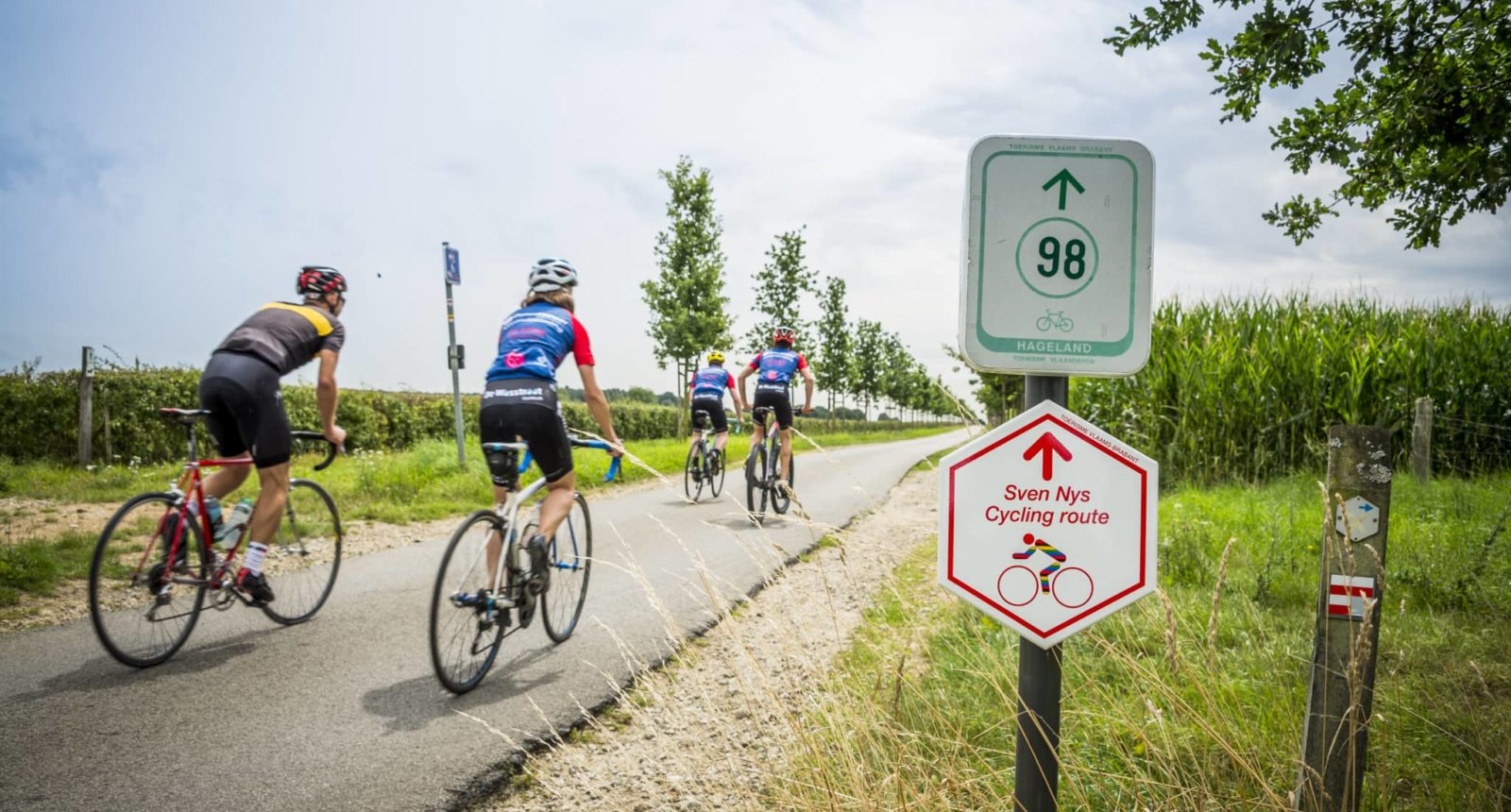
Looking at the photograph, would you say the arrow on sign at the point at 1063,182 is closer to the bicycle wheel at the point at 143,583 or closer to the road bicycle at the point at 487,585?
the road bicycle at the point at 487,585

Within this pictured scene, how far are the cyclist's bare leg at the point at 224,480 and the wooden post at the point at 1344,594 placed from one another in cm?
465

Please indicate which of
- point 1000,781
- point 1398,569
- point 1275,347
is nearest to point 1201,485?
point 1275,347

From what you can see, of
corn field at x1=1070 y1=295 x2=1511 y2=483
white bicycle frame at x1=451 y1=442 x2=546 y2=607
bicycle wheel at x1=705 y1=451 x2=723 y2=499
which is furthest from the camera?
bicycle wheel at x1=705 y1=451 x2=723 y2=499

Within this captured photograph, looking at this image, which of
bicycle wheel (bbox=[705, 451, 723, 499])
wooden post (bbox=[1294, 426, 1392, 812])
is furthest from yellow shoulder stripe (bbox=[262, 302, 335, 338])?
bicycle wheel (bbox=[705, 451, 723, 499])

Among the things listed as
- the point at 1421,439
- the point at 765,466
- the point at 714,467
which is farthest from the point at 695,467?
the point at 1421,439

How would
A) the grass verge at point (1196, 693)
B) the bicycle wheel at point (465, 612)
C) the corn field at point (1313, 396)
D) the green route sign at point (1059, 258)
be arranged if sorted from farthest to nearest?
the corn field at point (1313, 396), the bicycle wheel at point (465, 612), the grass verge at point (1196, 693), the green route sign at point (1059, 258)

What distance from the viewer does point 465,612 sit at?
147 inches

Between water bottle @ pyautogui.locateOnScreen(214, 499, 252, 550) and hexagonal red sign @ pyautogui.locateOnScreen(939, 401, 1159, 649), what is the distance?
4.09m

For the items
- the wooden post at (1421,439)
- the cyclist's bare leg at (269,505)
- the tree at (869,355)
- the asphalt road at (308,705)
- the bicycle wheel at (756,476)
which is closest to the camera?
the asphalt road at (308,705)

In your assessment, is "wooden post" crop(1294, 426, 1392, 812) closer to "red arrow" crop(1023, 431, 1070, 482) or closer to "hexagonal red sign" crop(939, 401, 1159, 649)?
"hexagonal red sign" crop(939, 401, 1159, 649)

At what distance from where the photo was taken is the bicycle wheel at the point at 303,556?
15.0 feet

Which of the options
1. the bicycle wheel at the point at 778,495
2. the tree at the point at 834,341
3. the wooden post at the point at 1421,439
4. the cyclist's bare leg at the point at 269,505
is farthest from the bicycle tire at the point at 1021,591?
the tree at the point at 834,341

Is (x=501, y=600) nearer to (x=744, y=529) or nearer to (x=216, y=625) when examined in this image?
(x=216, y=625)

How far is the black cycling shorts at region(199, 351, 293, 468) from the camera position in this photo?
3.96 meters
